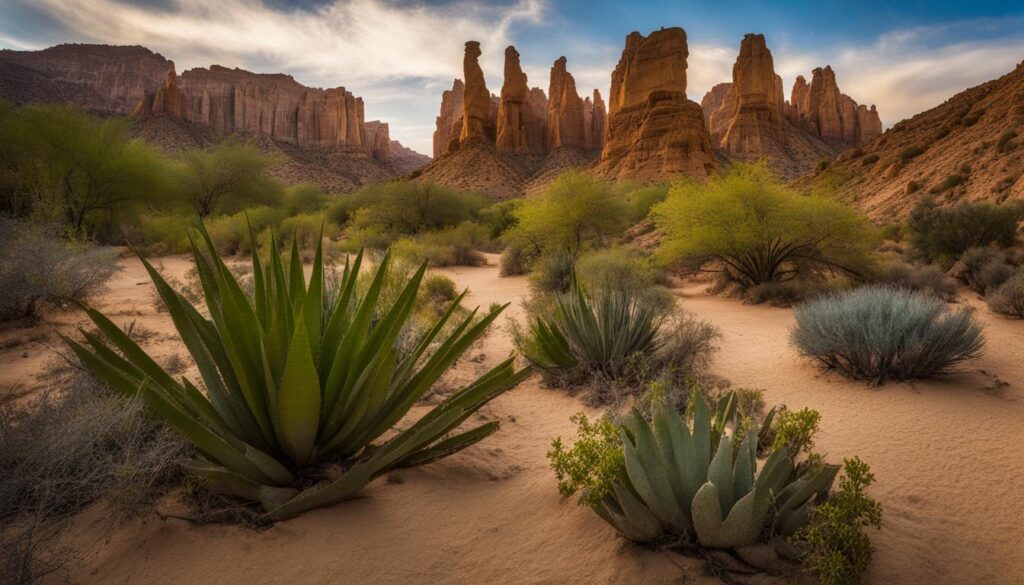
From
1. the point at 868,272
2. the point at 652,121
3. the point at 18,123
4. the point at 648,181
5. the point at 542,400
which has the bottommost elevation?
the point at 542,400

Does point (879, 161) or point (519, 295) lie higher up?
point (879, 161)

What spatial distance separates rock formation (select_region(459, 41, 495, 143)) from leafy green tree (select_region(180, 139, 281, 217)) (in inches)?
1515

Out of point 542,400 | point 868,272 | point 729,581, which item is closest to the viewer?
point 729,581

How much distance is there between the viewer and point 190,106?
296 feet

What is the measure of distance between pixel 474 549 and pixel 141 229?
2728 cm

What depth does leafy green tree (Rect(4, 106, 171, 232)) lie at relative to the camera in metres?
20.4

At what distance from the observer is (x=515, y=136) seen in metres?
72.2

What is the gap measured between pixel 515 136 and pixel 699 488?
7342 centimetres

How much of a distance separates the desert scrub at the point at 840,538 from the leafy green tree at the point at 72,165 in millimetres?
24141

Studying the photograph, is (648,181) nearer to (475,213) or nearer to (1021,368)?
(475,213)

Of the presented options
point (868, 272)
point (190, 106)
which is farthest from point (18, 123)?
point (190, 106)

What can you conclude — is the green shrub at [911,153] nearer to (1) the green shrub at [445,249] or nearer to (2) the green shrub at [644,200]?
(2) the green shrub at [644,200]

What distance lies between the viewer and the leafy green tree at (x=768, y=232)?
13.1 metres

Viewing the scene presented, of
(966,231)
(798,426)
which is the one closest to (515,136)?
(966,231)
